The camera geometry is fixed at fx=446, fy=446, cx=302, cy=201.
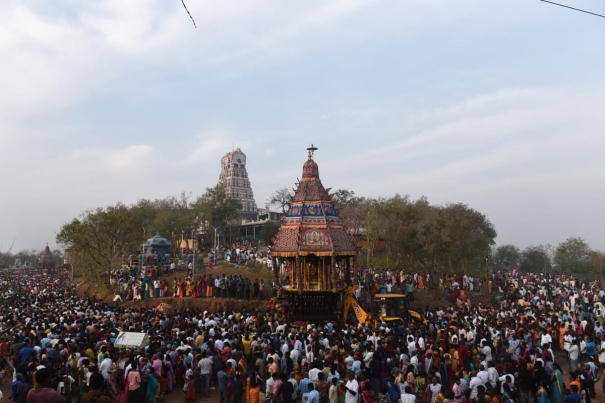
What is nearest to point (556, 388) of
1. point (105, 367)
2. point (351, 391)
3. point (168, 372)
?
point (351, 391)

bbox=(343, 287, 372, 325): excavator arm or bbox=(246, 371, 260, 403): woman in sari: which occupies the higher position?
bbox=(343, 287, 372, 325): excavator arm

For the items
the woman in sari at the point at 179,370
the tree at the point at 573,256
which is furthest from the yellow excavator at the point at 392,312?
the tree at the point at 573,256

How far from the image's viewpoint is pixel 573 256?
5109cm

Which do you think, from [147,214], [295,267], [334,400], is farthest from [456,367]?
[147,214]

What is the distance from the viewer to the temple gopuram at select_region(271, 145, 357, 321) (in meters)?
19.5

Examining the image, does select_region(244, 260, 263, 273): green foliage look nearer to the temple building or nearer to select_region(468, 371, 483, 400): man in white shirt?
select_region(468, 371, 483, 400): man in white shirt

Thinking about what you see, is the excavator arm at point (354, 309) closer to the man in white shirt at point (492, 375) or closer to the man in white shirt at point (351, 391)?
the man in white shirt at point (492, 375)

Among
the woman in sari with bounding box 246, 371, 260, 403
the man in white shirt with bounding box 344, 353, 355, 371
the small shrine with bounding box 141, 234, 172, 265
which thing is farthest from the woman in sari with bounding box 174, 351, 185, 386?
the small shrine with bounding box 141, 234, 172, 265

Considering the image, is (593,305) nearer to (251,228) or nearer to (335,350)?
(335,350)

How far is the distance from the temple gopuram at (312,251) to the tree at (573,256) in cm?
3914

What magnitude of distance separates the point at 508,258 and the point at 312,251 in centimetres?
5769

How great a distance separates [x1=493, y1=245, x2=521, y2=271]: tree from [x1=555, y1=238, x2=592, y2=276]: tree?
13.3 metres

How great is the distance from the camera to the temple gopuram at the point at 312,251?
19.5m

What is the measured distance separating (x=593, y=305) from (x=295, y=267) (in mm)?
15077
